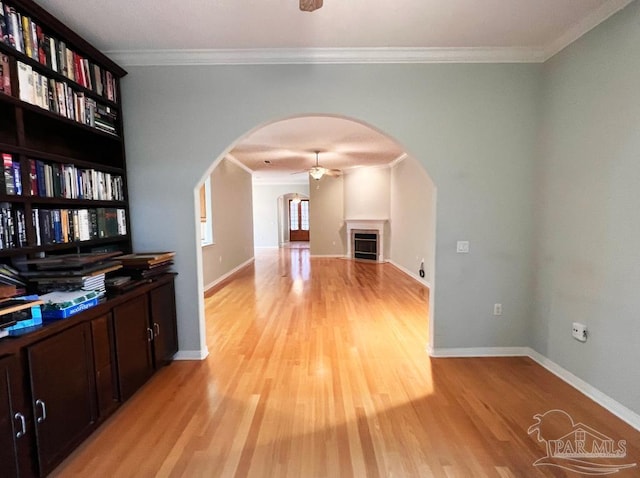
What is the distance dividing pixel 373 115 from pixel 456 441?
8.36 feet

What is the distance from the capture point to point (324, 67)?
278 cm

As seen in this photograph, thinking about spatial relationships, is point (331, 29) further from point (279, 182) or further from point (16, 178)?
point (279, 182)

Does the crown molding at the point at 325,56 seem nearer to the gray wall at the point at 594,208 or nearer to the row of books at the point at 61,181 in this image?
the gray wall at the point at 594,208

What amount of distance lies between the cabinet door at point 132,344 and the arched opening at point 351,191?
1.88 meters

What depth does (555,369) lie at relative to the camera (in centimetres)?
265

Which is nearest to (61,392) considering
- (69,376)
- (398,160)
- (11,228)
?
(69,376)

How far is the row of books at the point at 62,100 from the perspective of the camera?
1889 millimetres

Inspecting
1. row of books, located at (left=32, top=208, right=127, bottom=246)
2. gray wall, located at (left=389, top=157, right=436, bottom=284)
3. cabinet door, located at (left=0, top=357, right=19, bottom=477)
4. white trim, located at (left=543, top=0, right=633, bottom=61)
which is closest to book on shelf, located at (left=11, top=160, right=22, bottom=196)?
row of books, located at (left=32, top=208, right=127, bottom=246)

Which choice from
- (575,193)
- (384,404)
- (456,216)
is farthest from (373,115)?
(384,404)

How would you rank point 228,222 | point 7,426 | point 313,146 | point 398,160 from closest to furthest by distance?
1. point 7,426
2. point 313,146
3. point 228,222
4. point 398,160

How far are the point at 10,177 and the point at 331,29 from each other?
232cm

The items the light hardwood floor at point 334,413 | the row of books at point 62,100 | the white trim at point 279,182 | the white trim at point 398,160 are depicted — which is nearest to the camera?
the light hardwood floor at point 334,413

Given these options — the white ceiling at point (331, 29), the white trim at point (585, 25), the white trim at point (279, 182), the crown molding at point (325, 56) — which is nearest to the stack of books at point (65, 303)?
the white ceiling at point (331, 29)

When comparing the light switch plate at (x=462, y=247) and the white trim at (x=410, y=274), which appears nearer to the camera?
the light switch plate at (x=462, y=247)
